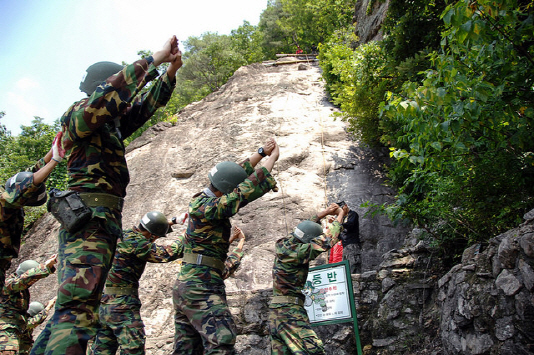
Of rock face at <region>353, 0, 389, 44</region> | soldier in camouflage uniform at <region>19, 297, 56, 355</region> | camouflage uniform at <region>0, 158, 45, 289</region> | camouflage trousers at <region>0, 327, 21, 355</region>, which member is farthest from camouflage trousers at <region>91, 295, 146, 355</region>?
rock face at <region>353, 0, 389, 44</region>

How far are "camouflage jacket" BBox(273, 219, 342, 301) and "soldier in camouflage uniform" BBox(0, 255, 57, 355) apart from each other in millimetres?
2924

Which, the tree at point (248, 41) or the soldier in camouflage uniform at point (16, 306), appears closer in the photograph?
the soldier in camouflage uniform at point (16, 306)

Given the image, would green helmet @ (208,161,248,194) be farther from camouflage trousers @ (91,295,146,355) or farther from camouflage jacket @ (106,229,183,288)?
camouflage trousers @ (91,295,146,355)

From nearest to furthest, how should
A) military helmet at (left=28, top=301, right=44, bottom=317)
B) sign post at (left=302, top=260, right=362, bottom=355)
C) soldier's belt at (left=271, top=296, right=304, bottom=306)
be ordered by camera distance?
soldier's belt at (left=271, top=296, right=304, bottom=306), sign post at (left=302, top=260, right=362, bottom=355), military helmet at (left=28, top=301, right=44, bottom=317)

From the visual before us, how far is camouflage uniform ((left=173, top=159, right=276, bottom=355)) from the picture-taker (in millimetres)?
3693

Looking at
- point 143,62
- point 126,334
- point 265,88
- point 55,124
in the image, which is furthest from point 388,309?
point 55,124

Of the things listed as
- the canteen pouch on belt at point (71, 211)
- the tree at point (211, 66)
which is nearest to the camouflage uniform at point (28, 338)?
the canteen pouch on belt at point (71, 211)

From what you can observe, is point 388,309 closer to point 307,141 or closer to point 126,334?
point 126,334

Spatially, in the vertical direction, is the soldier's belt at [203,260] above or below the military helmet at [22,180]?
below

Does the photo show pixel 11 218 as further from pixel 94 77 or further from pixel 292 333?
pixel 292 333

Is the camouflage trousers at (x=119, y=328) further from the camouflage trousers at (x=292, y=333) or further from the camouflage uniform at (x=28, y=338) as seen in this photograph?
the camouflage uniform at (x=28, y=338)

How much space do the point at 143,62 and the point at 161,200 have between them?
324 inches

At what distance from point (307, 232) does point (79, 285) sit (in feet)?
11.0

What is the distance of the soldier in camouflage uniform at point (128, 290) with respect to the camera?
5000 mm
